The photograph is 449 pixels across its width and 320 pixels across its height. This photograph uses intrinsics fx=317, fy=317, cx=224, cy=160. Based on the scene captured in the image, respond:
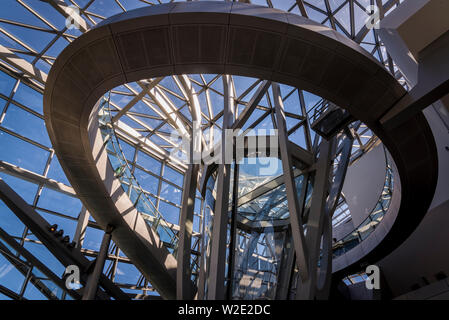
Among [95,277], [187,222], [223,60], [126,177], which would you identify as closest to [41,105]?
[126,177]

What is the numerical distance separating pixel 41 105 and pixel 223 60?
20358 mm

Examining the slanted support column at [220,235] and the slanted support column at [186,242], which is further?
the slanted support column at [186,242]

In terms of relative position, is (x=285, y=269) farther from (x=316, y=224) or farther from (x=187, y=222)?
(x=187, y=222)

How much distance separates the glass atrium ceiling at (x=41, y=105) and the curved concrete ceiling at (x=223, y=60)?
6026 millimetres

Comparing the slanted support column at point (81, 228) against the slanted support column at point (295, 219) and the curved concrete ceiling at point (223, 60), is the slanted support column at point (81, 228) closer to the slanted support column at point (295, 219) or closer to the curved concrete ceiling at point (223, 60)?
the curved concrete ceiling at point (223, 60)

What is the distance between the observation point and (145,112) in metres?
30.7

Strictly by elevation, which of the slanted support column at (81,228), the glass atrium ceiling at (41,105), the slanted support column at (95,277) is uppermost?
the glass atrium ceiling at (41,105)

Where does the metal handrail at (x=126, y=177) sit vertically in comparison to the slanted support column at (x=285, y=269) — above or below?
above

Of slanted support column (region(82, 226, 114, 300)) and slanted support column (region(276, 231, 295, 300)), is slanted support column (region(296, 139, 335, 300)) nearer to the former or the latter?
slanted support column (region(276, 231, 295, 300))

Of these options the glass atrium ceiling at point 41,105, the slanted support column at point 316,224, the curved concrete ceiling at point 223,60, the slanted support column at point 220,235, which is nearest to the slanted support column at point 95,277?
the glass atrium ceiling at point 41,105

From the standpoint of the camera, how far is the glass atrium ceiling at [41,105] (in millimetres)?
18453

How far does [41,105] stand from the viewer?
24.2m

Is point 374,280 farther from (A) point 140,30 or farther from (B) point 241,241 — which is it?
(A) point 140,30

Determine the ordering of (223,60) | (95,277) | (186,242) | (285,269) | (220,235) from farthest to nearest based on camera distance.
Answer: (95,277) < (186,242) < (285,269) < (220,235) < (223,60)
